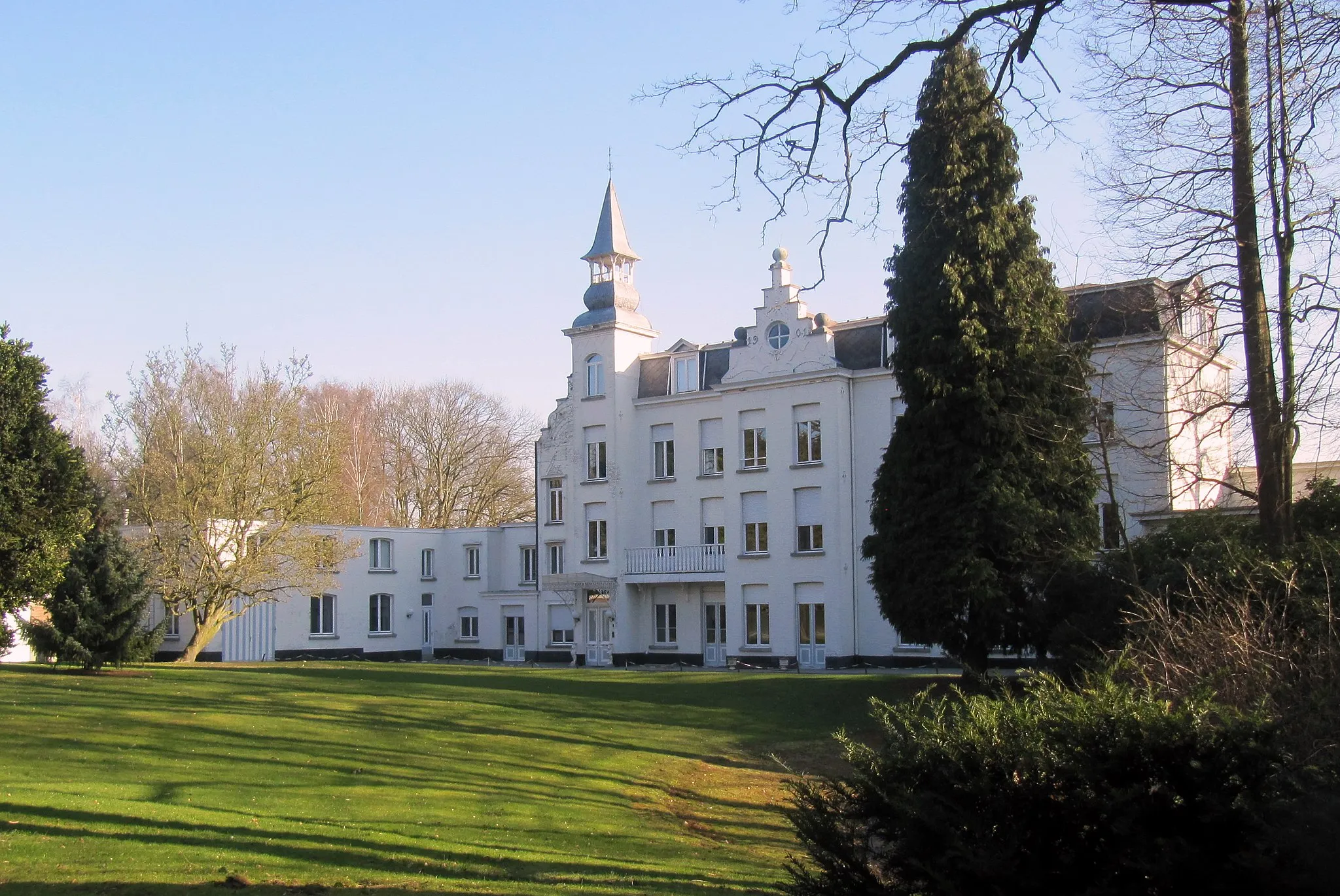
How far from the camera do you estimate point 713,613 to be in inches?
1743

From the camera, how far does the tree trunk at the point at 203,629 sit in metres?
39.2

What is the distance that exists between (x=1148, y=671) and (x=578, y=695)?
679 inches

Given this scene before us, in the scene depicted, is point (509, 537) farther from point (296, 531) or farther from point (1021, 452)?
point (1021, 452)

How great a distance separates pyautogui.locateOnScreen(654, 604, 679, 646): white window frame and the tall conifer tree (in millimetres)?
17745

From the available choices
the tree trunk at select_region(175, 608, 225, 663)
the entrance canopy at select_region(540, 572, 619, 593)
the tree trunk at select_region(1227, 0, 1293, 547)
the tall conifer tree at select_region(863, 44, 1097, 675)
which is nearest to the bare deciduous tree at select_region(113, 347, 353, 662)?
the tree trunk at select_region(175, 608, 225, 663)

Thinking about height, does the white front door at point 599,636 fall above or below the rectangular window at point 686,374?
below

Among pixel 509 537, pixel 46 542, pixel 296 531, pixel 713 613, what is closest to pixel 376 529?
pixel 509 537

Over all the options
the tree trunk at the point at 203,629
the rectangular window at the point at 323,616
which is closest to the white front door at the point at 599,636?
the rectangular window at the point at 323,616

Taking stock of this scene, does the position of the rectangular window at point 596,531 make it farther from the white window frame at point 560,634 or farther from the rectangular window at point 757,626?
the rectangular window at point 757,626

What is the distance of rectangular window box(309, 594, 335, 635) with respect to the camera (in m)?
49.3

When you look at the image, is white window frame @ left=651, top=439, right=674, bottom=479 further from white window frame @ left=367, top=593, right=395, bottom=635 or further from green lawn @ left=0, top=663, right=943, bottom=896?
green lawn @ left=0, top=663, right=943, bottom=896

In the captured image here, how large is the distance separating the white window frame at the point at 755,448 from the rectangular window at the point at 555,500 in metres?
9.47

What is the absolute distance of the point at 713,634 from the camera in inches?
1736

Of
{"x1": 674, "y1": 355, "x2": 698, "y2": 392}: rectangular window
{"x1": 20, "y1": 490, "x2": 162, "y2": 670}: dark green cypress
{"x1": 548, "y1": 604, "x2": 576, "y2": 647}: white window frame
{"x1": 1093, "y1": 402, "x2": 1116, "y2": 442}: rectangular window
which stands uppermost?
{"x1": 674, "y1": 355, "x2": 698, "y2": 392}: rectangular window
